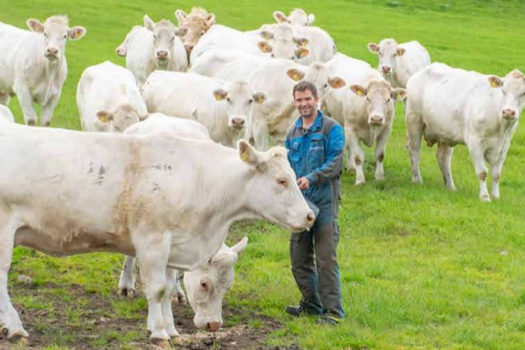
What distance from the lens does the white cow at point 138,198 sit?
8211mm

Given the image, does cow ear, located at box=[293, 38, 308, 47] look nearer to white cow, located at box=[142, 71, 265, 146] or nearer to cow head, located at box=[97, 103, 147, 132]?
white cow, located at box=[142, 71, 265, 146]

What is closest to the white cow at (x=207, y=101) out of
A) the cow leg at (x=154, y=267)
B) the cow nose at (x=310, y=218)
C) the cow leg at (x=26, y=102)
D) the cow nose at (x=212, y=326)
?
the cow leg at (x=26, y=102)

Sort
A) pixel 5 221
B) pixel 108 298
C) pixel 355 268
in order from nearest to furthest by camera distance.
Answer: pixel 5 221, pixel 108 298, pixel 355 268

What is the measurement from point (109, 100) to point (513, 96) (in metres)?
6.02

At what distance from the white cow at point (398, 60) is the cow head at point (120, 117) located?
9659 mm

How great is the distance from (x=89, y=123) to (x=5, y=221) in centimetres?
713

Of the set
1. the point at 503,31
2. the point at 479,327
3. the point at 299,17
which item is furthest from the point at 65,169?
the point at 503,31

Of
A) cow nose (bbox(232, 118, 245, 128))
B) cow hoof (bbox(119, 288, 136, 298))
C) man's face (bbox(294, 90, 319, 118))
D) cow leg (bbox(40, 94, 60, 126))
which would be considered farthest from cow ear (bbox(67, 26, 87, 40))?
man's face (bbox(294, 90, 319, 118))

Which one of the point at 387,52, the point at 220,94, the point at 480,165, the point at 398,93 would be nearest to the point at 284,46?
the point at 387,52

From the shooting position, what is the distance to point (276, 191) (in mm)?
8594

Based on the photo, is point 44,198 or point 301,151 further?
point 301,151

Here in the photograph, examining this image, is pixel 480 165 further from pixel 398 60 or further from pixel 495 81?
pixel 398 60

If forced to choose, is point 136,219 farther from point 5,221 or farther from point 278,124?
point 278,124

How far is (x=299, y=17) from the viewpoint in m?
28.8
